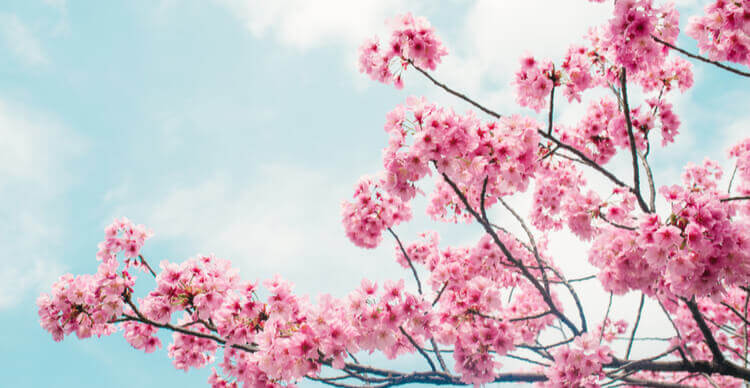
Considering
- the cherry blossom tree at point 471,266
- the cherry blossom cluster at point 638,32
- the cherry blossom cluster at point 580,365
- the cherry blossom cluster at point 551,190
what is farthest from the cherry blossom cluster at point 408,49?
the cherry blossom cluster at point 580,365

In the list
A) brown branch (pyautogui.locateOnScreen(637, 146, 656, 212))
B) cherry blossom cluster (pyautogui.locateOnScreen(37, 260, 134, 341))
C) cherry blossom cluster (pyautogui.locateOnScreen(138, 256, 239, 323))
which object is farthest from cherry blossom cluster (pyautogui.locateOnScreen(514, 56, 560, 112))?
cherry blossom cluster (pyautogui.locateOnScreen(37, 260, 134, 341))

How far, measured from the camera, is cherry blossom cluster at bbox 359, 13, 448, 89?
184 inches

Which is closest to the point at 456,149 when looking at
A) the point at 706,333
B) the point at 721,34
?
the point at 721,34

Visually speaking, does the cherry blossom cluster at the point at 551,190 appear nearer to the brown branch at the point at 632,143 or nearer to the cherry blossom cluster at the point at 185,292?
the brown branch at the point at 632,143

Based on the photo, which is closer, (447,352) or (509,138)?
(509,138)

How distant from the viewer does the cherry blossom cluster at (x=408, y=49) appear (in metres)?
4.68

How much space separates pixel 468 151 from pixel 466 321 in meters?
2.00

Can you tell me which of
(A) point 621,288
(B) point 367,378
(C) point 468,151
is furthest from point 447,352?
(C) point 468,151

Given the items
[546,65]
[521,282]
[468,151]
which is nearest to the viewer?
[468,151]

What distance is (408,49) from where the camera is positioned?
470cm

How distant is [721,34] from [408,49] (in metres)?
3.02

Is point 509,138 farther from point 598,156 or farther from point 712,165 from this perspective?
point 712,165

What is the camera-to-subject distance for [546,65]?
494 cm

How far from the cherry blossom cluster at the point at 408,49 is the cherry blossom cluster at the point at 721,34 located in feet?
7.87
